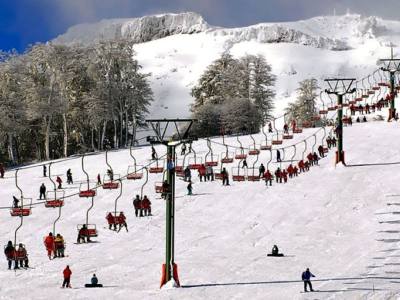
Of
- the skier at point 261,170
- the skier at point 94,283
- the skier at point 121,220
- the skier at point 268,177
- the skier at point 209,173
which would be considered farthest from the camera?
the skier at point 209,173

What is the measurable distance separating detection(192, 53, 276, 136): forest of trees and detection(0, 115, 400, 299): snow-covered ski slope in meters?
27.6

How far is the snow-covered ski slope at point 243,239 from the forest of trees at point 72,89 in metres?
20.1

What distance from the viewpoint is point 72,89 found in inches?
3066

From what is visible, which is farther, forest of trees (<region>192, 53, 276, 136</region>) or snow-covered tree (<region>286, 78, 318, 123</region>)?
snow-covered tree (<region>286, 78, 318, 123</region>)

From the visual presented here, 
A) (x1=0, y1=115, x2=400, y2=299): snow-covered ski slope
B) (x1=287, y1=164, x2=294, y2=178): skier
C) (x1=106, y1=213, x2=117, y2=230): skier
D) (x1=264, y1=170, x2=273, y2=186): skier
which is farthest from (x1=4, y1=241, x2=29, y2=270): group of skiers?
(x1=287, y1=164, x2=294, y2=178): skier

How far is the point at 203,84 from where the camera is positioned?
295 ft

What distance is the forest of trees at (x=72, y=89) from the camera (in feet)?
234

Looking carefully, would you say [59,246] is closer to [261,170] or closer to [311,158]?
[261,170]

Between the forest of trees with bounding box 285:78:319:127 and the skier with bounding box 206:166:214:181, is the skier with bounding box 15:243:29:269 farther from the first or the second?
the forest of trees with bounding box 285:78:319:127

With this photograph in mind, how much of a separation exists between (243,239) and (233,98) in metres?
48.4

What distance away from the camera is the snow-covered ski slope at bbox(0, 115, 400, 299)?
26.3 meters

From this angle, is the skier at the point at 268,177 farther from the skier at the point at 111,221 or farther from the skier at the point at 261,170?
the skier at the point at 111,221

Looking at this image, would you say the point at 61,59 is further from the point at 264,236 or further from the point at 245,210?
the point at 264,236

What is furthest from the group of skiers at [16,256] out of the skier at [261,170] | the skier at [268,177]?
the skier at [261,170]
